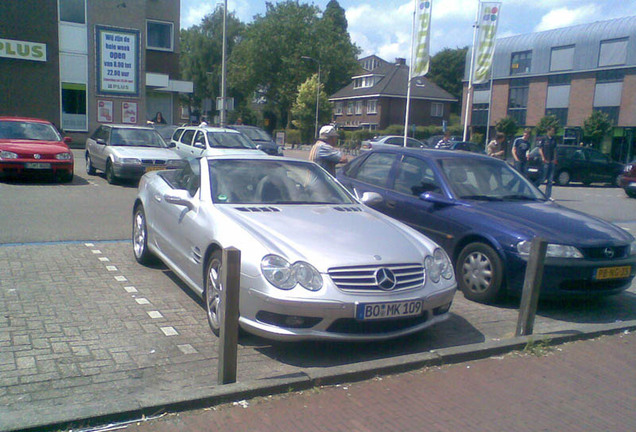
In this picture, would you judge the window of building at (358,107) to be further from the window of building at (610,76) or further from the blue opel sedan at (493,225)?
the blue opel sedan at (493,225)

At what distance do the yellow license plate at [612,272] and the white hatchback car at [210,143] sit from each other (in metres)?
11.2

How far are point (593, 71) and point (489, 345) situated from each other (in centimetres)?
4431

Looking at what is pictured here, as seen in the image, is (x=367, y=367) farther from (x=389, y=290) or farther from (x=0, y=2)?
(x=0, y=2)

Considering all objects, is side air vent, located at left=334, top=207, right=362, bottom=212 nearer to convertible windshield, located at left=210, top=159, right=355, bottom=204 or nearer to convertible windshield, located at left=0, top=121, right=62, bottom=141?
convertible windshield, located at left=210, top=159, right=355, bottom=204

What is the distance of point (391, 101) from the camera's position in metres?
64.2

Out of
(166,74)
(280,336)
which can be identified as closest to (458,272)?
(280,336)

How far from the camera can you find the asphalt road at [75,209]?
29.2 ft

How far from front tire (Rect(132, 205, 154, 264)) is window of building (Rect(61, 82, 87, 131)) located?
80.9ft

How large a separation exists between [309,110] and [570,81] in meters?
24.6

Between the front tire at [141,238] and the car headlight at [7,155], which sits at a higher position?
the car headlight at [7,155]

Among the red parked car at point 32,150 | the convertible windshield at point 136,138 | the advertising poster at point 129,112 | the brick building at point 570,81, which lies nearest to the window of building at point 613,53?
the brick building at point 570,81

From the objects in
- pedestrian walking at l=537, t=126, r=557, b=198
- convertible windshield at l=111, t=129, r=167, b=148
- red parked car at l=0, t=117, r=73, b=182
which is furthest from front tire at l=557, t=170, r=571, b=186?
red parked car at l=0, t=117, r=73, b=182

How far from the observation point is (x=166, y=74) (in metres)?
35.8

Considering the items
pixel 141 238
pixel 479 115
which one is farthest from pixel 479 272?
pixel 479 115
